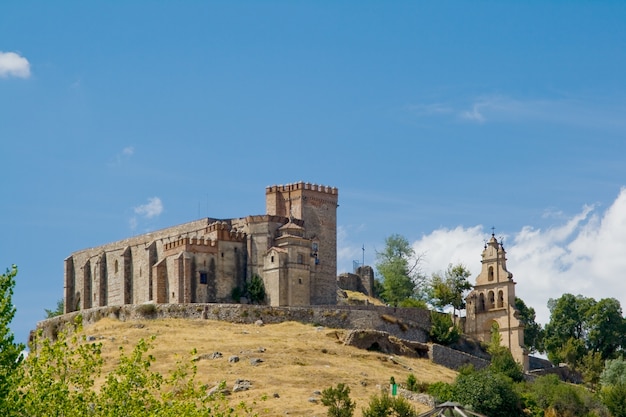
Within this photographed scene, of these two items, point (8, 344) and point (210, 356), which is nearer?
point (8, 344)

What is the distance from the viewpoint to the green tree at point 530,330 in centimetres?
11981

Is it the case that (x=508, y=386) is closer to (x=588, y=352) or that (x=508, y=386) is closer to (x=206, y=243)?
(x=206, y=243)

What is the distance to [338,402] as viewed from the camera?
73.5 m

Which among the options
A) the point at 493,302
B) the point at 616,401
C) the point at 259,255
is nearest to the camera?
the point at 616,401

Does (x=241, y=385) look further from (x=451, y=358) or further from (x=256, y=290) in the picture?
(x=451, y=358)

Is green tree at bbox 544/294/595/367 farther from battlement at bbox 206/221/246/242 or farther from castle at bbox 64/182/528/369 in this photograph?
battlement at bbox 206/221/246/242

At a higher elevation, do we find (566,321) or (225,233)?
(225,233)

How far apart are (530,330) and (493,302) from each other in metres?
15.9

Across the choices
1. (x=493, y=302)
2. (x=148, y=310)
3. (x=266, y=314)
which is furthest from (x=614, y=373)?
(x=148, y=310)

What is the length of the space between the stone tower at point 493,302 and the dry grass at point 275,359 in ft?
44.5

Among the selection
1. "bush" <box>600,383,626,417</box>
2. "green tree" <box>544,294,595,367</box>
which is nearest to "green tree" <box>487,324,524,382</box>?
"bush" <box>600,383,626,417</box>

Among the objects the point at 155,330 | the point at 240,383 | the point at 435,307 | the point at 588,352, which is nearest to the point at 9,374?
the point at 240,383

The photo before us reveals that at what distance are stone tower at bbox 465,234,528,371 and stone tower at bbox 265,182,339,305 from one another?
39.3 ft

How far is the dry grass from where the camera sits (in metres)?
77.0
